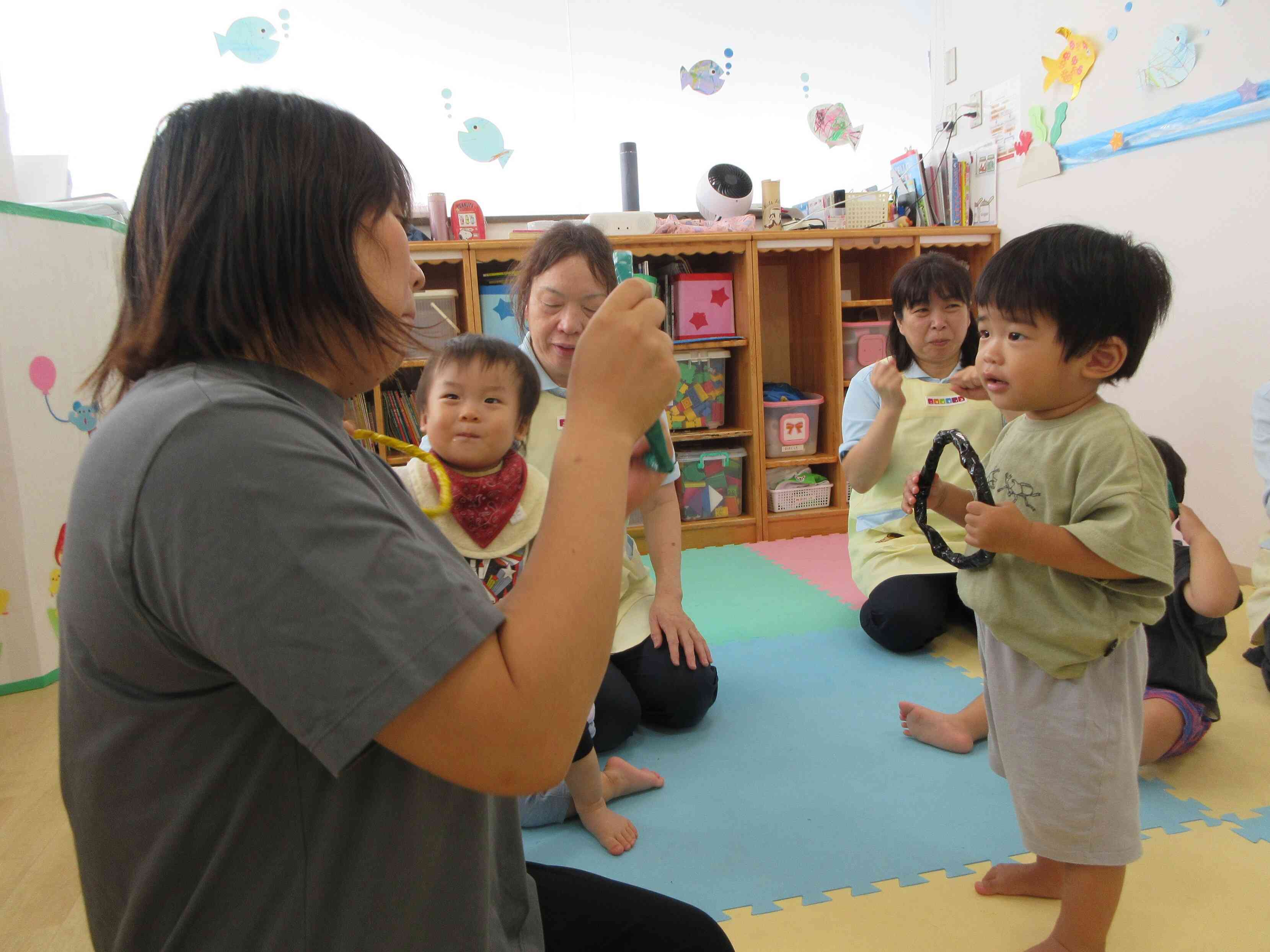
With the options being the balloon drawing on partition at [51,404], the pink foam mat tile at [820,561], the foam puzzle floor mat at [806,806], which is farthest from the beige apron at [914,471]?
the balloon drawing on partition at [51,404]

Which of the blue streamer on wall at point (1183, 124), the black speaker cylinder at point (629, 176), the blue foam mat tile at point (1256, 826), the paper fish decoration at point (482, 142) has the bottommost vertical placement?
the blue foam mat tile at point (1256, 826)

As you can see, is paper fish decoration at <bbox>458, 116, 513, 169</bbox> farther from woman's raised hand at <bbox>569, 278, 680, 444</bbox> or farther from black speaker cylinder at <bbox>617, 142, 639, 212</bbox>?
woman's raised hand at <bbox>569, 278, 680, 444</bbox>

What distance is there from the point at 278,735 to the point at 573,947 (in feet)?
1.45

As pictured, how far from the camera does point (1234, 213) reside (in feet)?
8.24

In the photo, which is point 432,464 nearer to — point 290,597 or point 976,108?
point 290,597

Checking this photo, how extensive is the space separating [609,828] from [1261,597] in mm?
1648

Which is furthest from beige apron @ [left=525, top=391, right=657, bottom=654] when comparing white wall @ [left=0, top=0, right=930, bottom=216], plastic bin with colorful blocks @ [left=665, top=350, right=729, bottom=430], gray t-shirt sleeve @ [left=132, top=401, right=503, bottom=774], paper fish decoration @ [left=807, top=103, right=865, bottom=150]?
paper fish decoration @ [left=807, top=103, right=865, bottom=150]

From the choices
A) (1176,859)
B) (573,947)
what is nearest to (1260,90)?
(1176,859)

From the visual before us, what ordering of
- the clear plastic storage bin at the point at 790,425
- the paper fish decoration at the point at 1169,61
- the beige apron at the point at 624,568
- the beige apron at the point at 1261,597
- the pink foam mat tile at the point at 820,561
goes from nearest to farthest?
1. the beige apron at the point at 624,568
2. the beige apron at the point at 1261,597
3. the paper fish decoration at the point at 1169,61
4. the pink foam mat tile at the point at 820,561
5. the clear plastic storage bin at the point at 790,425

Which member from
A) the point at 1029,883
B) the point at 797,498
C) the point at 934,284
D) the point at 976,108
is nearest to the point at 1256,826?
the point at 1029,883

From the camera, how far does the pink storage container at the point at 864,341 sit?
3439 millimetres

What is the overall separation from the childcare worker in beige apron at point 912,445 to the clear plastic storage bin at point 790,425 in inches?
39.9

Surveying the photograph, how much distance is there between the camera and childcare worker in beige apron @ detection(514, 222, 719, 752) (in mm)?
1665

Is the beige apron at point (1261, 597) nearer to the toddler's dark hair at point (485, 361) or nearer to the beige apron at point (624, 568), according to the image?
the beige apron at point (624, 568)
